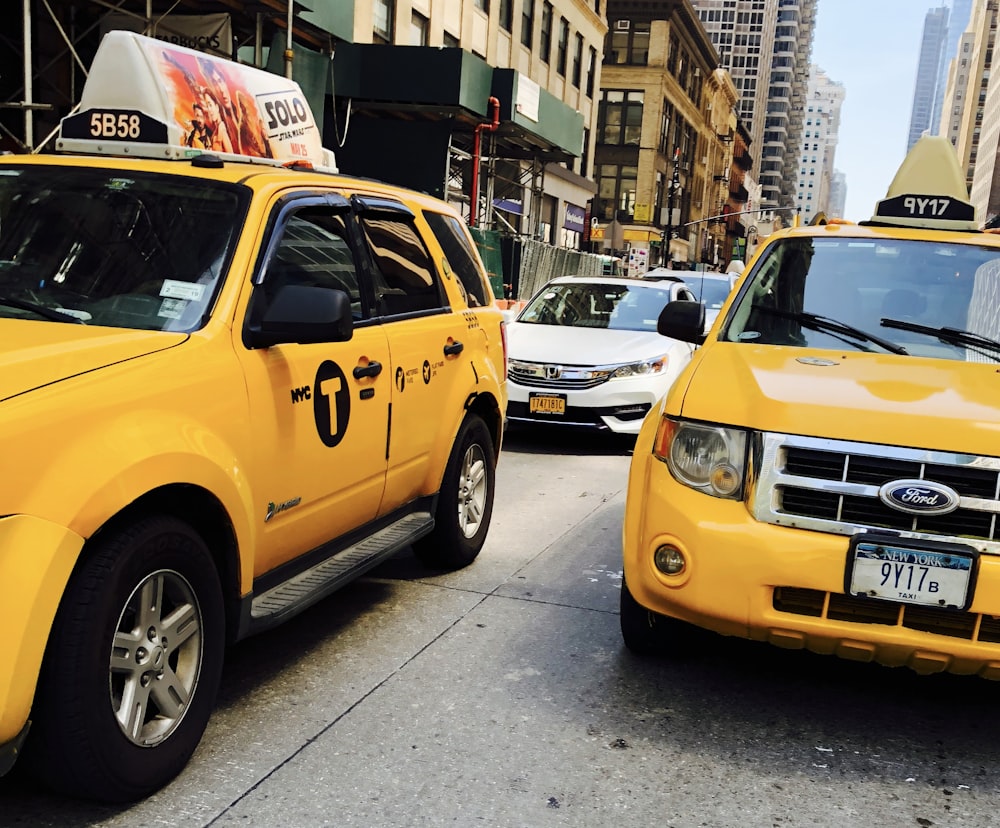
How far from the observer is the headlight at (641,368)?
984cm

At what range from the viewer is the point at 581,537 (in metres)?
6.62

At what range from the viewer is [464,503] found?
5.69 metres

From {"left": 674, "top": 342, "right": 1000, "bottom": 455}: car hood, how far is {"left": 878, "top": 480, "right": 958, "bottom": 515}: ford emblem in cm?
13

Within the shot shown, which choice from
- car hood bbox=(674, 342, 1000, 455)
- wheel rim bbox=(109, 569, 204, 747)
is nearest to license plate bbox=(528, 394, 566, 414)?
car hood bbox=(674, 342, 1000, 455)

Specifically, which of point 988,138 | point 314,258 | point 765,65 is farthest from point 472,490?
point 765,65

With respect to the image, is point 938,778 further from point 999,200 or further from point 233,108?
point 999,200

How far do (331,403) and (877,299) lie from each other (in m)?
2.59

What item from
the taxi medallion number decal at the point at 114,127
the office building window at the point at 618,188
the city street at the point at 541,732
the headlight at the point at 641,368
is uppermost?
the office building window at the point at 618,188

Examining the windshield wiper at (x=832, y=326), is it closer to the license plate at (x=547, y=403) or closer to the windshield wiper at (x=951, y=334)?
the windshield wiper at (x=951, y=334)

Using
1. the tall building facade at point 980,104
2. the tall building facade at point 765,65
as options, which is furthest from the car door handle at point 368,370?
the tall building facade at point 765,65

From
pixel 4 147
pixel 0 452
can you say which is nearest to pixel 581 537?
pixel 0 452

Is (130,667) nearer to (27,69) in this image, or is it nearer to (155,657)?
(155,657)

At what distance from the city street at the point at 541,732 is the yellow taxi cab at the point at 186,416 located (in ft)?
1.21

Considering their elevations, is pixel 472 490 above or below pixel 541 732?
above
